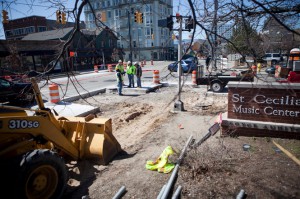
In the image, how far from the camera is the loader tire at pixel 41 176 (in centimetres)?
390

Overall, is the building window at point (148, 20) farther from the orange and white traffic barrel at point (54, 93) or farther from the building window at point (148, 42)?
the orange and white traffic barrel at point (54, 93)

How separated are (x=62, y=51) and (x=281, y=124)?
551cm

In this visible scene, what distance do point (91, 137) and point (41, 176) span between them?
1.59m

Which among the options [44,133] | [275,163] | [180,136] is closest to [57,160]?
[44,133]

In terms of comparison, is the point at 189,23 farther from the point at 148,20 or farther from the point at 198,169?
the point at 148,20

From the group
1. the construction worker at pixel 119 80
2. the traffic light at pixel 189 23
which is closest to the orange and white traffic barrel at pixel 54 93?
the construction worker at pixel 119 80

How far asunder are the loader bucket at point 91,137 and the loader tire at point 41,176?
109 cm

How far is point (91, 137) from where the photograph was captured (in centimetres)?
566

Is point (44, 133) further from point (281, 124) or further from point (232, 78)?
point (232, 78)

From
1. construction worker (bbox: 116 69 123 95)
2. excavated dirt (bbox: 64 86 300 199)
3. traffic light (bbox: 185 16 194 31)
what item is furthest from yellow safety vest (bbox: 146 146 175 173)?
construction worker (bbox: 116 69 123 95)

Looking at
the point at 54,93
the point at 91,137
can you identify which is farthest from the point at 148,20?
the point at 91,137

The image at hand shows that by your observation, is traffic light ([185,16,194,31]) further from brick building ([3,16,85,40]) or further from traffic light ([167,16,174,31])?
brick building ([3,16,85,40])

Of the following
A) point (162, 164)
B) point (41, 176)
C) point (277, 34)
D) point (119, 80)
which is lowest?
point (162, 164)

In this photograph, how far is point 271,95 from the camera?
6.34 metres
